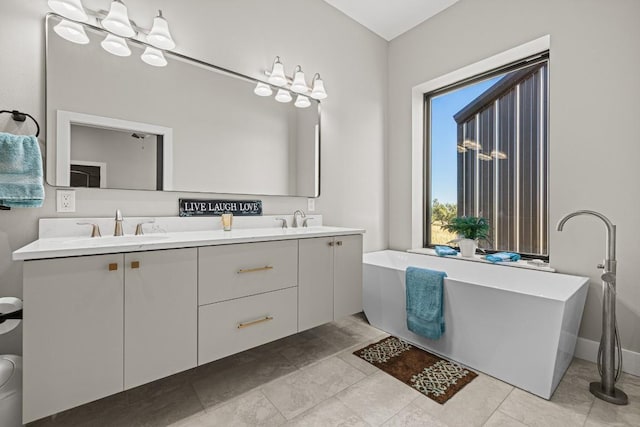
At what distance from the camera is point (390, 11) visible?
2725 mm

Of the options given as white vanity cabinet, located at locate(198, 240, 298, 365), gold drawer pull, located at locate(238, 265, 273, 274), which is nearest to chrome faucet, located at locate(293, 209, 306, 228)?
white vanity cabinet, located at locate(198, 240, 298, 365)

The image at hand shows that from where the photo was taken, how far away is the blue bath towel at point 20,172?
1237 millimetres

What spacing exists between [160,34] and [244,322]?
165 centimetres

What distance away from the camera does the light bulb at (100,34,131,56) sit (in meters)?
1.58

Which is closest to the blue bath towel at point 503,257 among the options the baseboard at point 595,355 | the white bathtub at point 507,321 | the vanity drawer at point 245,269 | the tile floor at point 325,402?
the white bathtub at point 507,321

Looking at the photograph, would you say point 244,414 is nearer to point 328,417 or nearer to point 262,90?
point 328,417

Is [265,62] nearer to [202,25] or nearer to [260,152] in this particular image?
[202,25]

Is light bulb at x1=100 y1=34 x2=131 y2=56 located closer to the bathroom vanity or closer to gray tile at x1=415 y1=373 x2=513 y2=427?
the bathroom vanity

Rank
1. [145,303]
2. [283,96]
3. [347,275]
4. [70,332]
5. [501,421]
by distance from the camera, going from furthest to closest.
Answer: [283,96], [347,275], [501,421], [145,303], [70,332]

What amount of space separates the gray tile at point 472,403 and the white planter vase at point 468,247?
1.12 m

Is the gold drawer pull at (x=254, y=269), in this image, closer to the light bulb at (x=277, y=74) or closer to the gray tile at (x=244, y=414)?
the gray tile at (x=244, y=414)

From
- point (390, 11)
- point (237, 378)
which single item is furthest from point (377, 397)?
point (390, 11)

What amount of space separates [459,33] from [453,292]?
2.24 metres

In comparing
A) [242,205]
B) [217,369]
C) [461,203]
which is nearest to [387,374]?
[217,369]
